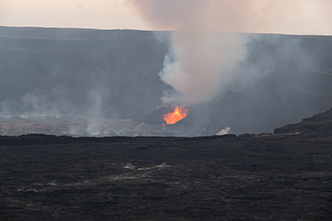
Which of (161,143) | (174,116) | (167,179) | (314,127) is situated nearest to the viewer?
(167,179)

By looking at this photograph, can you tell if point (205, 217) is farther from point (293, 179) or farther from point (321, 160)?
point (321, 160)

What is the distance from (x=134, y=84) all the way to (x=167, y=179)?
1173 inches

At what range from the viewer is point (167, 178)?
9.59 m

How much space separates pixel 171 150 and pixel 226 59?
67.3 feet

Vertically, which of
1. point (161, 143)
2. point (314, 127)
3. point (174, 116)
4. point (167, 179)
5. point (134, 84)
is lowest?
point (167, 179)

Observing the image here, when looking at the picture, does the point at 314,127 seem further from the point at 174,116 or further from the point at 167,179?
the point at 174,116

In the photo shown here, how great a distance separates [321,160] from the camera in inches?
441

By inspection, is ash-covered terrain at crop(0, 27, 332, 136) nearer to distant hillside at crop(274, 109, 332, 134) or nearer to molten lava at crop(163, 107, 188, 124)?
molten lava at crop(163, 107, 188, 124)

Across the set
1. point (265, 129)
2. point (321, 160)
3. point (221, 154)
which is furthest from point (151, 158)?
point (265, 129)

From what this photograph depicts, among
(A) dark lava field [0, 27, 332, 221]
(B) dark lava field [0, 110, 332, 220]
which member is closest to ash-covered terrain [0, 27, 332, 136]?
(A) dark lava field [0, 27, 332, 221]

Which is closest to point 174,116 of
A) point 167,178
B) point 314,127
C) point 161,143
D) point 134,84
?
point 134,84

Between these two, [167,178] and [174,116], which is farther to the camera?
[174,116]

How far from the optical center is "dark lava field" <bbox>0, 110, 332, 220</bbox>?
721cm

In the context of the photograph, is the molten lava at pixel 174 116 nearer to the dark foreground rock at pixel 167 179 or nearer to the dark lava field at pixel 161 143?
the dark lava field at pixel 161 143
